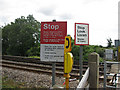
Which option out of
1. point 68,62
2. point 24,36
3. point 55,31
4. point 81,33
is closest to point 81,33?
point 81,33

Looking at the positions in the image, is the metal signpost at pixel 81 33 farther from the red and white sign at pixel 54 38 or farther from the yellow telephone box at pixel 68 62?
the yellow telephone box at pixel 68 62

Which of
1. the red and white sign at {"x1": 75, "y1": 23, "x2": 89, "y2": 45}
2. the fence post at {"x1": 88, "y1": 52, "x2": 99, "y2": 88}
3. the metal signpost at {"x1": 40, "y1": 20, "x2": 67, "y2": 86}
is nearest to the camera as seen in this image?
the fence post at {"x1": 88, "y1": 52, "x2": 99, "y2": 88}

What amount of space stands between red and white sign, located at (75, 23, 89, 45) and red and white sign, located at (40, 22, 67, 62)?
610mm

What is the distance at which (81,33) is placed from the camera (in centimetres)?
511

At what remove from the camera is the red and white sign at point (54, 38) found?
4.60m

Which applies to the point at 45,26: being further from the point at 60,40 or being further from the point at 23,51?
the point at 23,51

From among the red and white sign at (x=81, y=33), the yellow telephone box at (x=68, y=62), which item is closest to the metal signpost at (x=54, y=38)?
the red and white sign at (x=81, y=33)

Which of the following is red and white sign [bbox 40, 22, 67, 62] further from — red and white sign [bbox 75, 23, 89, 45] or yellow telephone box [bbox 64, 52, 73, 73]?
yellow telephone box [bbox 64, 52, 73, 73]

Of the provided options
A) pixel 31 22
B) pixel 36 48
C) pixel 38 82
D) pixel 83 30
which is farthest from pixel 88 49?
pixel 31 22

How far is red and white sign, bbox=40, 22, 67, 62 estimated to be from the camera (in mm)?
4602

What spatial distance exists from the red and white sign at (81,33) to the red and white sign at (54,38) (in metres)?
0.61

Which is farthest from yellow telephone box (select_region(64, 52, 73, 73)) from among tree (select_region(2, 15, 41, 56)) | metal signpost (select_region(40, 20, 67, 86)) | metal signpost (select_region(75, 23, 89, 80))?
tree (select_region(2, 15, 41, 56))

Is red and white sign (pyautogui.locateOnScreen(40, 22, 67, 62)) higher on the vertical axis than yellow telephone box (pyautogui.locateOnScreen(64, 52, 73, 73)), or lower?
higher

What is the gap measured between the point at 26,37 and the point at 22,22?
502cm
